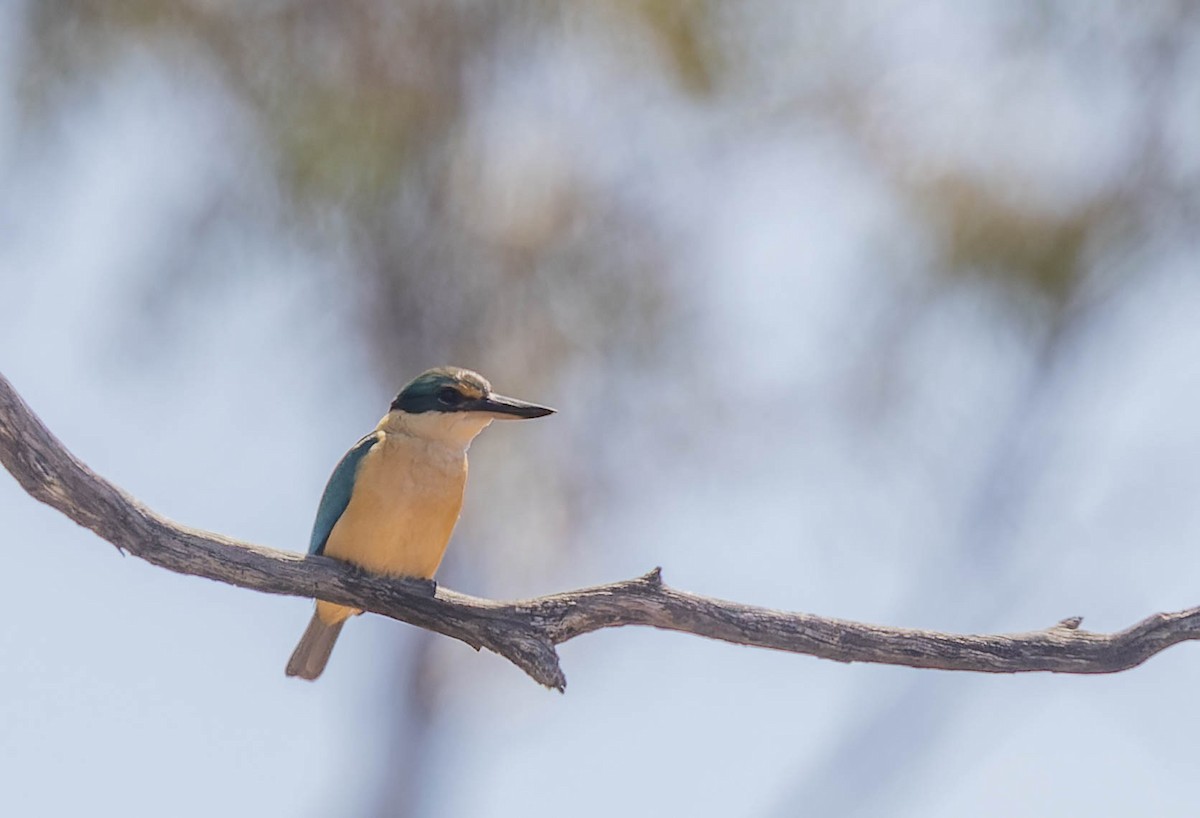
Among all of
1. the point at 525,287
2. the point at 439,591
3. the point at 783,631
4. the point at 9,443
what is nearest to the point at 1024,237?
the point at 525,287

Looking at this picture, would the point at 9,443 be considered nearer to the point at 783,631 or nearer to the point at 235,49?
the point at 783,631

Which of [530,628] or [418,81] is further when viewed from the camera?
[418,81]

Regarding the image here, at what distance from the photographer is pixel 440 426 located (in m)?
5.09

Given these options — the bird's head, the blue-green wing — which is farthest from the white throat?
the blue-green wing

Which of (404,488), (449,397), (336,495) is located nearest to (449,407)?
(449,397)

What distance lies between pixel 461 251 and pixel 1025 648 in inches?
138

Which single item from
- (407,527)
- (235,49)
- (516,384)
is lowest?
(407,527)

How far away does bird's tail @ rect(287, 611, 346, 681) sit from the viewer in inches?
207

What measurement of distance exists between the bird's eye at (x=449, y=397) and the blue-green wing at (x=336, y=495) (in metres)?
0.25

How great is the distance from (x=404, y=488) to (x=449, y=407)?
1.08 feet

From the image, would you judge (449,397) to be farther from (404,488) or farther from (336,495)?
(336,495)

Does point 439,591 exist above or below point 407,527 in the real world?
below

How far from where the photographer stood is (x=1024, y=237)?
629cm

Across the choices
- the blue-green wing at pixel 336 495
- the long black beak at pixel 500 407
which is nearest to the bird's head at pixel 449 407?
the long black beak at pixel 500 407
